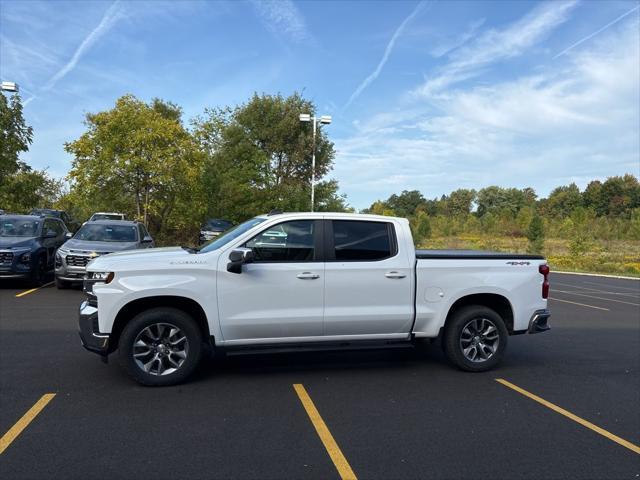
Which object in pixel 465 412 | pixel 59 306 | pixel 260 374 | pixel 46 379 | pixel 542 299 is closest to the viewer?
pixel 465 412

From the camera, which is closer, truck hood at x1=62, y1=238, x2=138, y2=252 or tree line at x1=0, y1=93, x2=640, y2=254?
truck hood at x1=62, y1=238, x2=138, y2=252

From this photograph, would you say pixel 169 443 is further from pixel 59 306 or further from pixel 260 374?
pixel 59 306

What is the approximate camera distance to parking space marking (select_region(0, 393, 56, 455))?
13.6ft

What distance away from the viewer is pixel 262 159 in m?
29.0

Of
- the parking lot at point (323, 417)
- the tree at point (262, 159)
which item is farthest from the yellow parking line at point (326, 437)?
the tree at point (262, 159)

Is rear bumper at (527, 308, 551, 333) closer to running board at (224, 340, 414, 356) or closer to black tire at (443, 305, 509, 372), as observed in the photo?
black tire at (443, 305, 509, 372)

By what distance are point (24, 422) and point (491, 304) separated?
5.29m

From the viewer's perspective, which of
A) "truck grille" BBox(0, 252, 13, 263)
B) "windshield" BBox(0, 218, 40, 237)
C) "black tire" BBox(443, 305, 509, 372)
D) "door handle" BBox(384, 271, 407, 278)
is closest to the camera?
"door handle" BBox(384, 271, 407, 278)

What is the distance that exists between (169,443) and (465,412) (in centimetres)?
277

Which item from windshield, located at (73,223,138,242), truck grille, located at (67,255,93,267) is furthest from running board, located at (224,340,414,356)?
windshield, located at (73,223,138,242)

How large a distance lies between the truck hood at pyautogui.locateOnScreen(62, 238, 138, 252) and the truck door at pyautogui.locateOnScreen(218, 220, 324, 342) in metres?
7.10

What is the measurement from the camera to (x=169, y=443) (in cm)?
420

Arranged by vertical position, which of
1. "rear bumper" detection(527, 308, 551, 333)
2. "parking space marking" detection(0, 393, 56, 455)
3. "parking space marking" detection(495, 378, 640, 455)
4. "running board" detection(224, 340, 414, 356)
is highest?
"rear bumper" detection(527, 308, 551, 333)

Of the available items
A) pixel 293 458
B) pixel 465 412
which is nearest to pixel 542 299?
pixel 465 412
